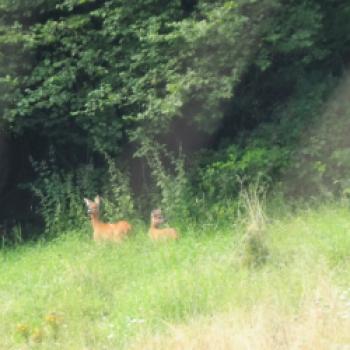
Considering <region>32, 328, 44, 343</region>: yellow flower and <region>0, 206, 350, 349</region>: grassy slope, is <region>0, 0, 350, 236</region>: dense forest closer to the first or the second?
<region>0, 206, 350, 349</region>: grassy slope

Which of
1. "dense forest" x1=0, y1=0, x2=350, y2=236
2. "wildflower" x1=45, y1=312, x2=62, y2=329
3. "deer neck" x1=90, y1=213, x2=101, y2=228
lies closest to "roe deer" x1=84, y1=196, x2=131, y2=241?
"deer neck" x1=90, y1=213, x2=101, y2=228

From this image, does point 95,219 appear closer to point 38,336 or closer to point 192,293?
point 192,293

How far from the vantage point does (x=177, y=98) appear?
1341 centimetres

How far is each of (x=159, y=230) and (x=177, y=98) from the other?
199 centimetres

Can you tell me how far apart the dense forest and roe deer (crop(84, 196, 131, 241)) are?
2.73 ft

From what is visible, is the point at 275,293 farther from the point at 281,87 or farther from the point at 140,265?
the point at 281,87

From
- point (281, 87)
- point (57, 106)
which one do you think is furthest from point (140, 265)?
point (281, 87)

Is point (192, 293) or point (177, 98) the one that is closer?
point (192, 293)

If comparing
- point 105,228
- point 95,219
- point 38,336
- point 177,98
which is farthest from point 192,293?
point 177,98

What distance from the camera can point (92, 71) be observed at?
48.2ft

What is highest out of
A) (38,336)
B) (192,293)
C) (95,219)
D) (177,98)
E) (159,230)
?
(177,98)

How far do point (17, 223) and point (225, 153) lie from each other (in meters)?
4.08

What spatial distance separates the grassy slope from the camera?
26.7 ft

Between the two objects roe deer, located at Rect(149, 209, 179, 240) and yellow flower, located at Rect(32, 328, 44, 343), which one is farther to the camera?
roe deer, located at Rect(149, 209, 179, 240)
